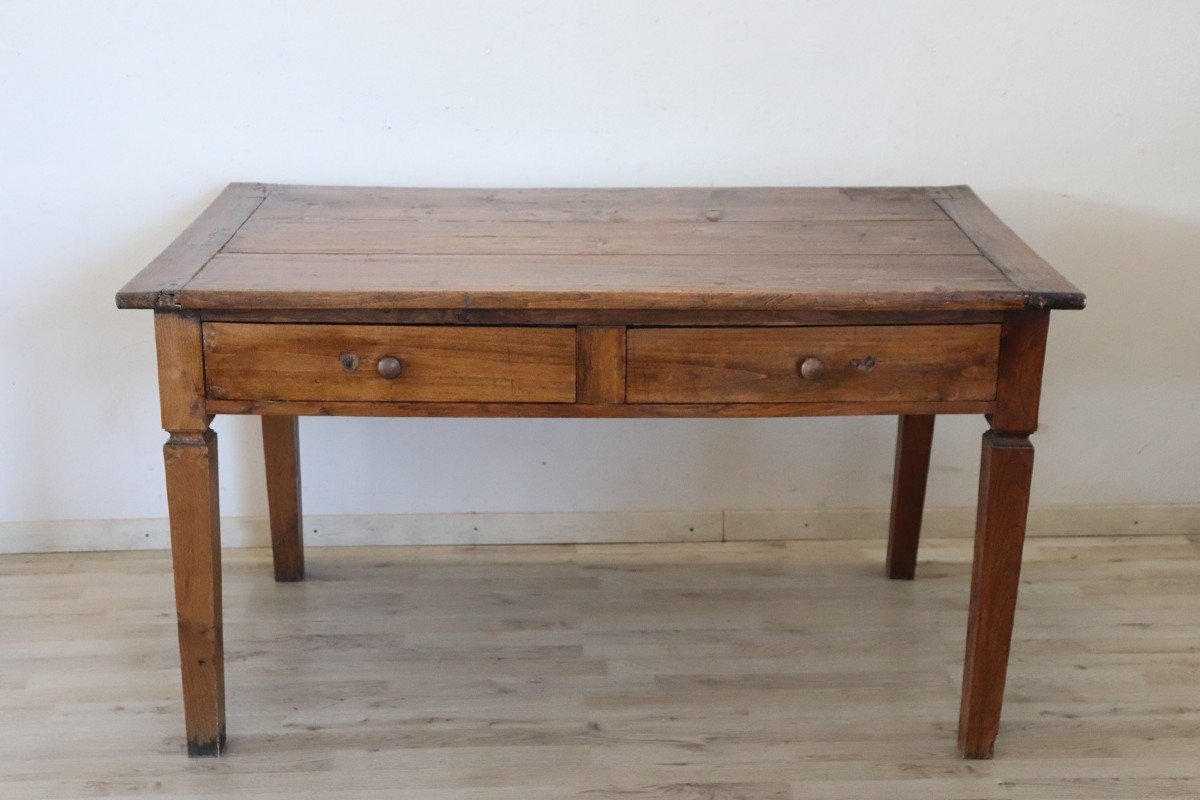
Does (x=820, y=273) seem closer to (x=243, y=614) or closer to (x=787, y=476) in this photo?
(x=787, y=476)

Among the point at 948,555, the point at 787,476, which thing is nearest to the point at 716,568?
the point at 787,476

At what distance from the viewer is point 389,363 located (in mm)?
1853

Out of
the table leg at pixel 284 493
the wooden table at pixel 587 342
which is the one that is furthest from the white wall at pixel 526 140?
the wooden table at pixel 587 342

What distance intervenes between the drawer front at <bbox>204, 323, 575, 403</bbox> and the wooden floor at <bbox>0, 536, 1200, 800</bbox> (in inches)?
23.2

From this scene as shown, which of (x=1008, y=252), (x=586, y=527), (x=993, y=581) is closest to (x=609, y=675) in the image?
(x=586, y=527)

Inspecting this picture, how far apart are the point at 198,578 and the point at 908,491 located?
4.33 ft

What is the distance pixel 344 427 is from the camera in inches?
104

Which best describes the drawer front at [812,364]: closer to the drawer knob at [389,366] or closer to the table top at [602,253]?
the table top at [602,253]

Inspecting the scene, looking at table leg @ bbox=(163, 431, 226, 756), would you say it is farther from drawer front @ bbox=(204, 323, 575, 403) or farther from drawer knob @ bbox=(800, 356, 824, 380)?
drawer knob @ bbox=(800, 356, 824, 380)

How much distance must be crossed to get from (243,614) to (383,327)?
0.87 meters

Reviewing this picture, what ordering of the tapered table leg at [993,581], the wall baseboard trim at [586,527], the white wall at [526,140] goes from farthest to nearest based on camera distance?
the wall baseboard trim at [586,527] → the white wall at [526,140] → the tapered table leg at [993,581]

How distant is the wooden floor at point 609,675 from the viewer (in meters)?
2.03

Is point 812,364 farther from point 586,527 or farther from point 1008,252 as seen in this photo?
point 586,527

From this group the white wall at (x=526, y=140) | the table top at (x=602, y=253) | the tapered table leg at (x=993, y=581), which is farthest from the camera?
the white wall at (x=526, y=140)
